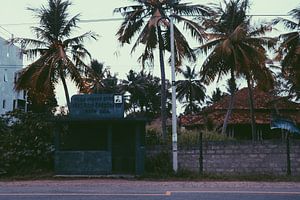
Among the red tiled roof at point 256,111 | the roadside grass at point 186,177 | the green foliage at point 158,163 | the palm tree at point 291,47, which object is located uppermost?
the palm tree at point 291,47

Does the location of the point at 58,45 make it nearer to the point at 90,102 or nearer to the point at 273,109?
the point at 90,102

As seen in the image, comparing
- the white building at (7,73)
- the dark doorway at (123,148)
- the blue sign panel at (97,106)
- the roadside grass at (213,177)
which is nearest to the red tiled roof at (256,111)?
the dark doorway at (123,148)

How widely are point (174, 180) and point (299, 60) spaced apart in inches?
576

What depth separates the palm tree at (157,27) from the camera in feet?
81.3

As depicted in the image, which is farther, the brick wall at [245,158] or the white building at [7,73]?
the white building at [7,73]

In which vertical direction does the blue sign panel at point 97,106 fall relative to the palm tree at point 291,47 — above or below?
below

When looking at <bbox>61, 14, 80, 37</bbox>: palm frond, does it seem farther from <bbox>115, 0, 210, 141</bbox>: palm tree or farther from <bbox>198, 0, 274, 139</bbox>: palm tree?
<bbox>198, 0, 274, 139</bbox>: palm tree

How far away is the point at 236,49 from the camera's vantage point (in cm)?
2939

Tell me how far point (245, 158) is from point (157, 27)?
33.7 feet

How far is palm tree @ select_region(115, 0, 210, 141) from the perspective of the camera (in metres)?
24.8

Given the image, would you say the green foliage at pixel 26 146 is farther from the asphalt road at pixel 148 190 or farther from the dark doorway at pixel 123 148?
the dark doorway at pixel 123 148

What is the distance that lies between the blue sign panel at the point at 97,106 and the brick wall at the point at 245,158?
370 cm

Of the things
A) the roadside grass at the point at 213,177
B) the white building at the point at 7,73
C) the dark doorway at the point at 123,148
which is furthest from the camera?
the white building at the point at 7,73

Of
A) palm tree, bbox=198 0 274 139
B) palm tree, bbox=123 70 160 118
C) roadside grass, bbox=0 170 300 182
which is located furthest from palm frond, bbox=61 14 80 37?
palm tree, bbox=123 70 160 118
